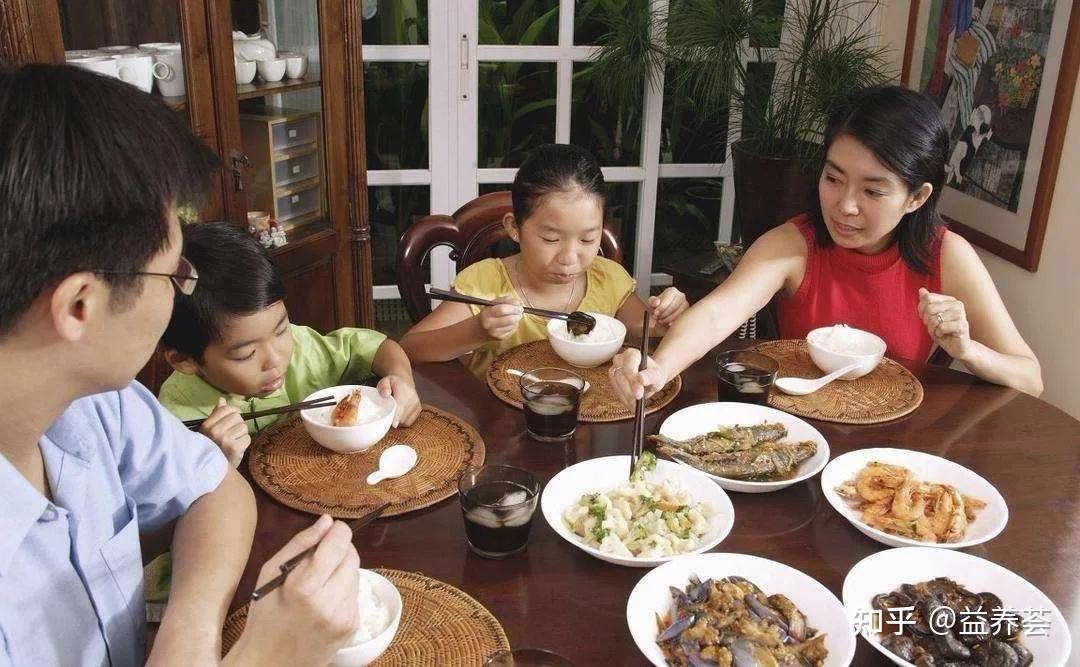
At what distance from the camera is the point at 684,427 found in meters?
1.56

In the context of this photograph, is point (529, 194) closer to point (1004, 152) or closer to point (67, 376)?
point (67, 376)

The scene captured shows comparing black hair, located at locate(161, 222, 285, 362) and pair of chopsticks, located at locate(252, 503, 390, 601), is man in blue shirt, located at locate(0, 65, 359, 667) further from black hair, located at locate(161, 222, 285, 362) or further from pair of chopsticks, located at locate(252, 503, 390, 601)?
black hair, located at locate(161, 222, 285, 362)

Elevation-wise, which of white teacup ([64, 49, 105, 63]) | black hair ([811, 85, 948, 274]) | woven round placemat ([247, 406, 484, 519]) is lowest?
woven round placemat ([247, 406, 484, 519])

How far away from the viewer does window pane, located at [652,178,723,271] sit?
4.39 metres

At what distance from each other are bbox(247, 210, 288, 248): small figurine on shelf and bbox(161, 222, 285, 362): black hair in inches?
54.9

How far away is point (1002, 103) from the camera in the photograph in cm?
286

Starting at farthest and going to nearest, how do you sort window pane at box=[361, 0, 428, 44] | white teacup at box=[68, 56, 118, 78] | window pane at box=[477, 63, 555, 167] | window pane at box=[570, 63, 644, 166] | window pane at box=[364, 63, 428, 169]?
1. window pane at box=[570, 63, 644, 166]
2. window pane at box=[477, 63, 555, 167]
3. window pane at box=[364, 63, 428, 169]
4. window pane at box=[361, 0, 428, 44]
5. white teacup at box=[68, 56, 118, 78]

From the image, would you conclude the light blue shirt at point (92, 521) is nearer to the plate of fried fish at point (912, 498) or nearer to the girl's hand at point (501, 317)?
the girl's hand at point (501, 317)

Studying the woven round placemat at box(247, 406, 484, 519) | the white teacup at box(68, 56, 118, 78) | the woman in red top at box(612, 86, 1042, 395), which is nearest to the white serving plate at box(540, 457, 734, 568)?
the woven round placemat at box(247, 406, 484, 519)

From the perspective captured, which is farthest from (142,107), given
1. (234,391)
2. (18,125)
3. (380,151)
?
(380,151)

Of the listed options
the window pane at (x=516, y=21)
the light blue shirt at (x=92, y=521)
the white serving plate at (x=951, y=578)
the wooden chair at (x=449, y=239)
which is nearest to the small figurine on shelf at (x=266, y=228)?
the wooden chair at (x=449, y=239)

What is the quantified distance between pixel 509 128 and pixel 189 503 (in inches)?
122

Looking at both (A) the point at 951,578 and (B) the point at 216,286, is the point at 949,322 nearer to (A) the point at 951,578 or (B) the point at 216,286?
(A) the point at 951,578

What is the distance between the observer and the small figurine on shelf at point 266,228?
9.67ft
